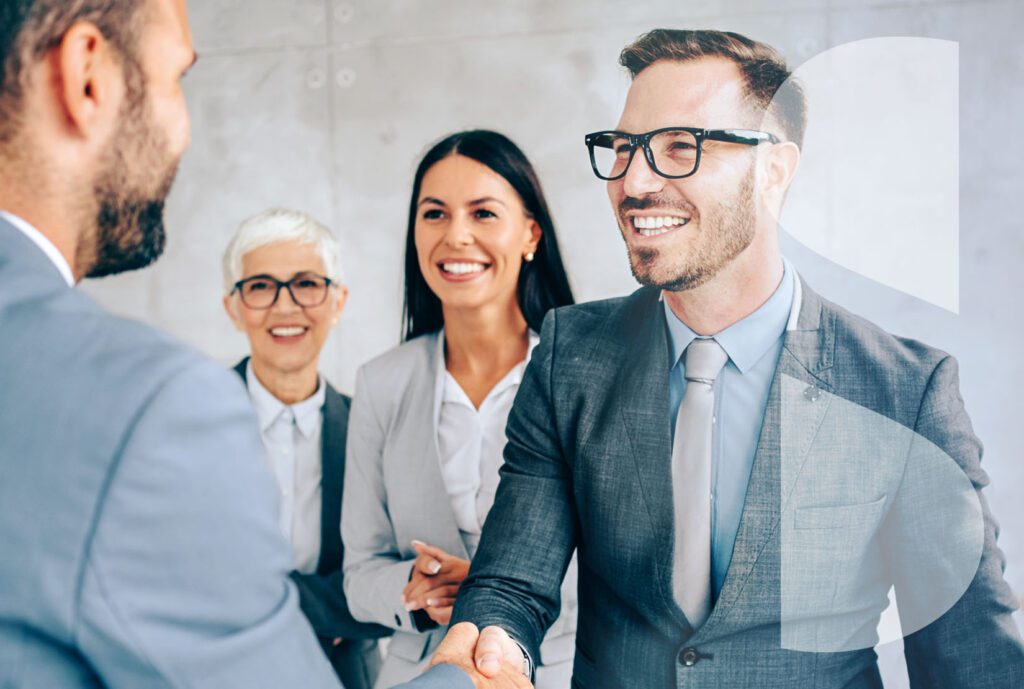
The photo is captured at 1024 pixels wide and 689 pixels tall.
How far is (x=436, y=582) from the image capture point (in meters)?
2.07

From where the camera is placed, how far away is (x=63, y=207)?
4.14ft

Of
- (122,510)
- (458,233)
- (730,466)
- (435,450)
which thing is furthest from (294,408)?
(122,510)

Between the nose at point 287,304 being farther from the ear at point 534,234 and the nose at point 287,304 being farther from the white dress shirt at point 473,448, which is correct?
the ear at point 534,234

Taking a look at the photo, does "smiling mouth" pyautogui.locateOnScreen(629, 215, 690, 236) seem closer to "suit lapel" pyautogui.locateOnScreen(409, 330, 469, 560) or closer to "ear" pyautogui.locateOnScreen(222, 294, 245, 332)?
"suit lapel" pyautogui.locateOnScreen(409, 330, 469, 560)

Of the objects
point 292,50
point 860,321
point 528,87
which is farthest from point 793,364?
point 292,50

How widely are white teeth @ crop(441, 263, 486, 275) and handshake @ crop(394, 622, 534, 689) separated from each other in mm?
804

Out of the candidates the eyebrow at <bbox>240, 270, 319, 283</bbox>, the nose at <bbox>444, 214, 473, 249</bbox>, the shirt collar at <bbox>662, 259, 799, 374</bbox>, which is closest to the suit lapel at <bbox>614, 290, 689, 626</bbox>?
the shirt collar at <bbox>662, 259, 799, 374</bbox>

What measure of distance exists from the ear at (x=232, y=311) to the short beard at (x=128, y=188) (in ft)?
3.02

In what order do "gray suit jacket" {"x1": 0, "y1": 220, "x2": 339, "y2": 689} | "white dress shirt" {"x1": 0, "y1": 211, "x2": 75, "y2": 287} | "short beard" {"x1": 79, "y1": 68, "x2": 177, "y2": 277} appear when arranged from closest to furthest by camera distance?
"gray suit jacket" {"x1": 0, "y1": 220, "x2": 339, "y2": 689}
"white dress shirt" {"x1": 0, "y1": 211, "x2": 75, "y2": 287}
"short beard" {"x1": 79, "y1": 68, "x2": 177, "y2": 277}

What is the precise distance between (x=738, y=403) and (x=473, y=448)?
0.64 metres

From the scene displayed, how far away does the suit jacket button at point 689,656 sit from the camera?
5.88 ft

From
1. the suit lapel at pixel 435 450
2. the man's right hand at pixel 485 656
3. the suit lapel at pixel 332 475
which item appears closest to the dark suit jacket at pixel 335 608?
the suit lapel at pixel 332 475

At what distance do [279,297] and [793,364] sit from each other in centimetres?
129

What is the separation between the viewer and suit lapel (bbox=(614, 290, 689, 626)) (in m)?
1.83
